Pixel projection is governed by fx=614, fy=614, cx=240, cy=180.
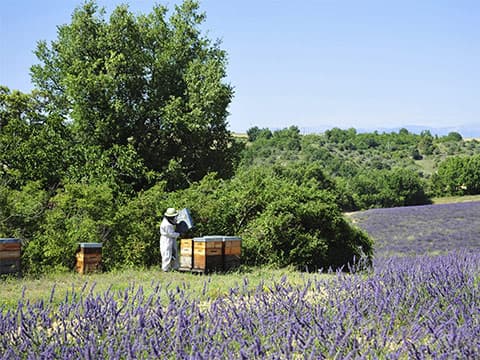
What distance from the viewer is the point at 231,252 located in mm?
10102

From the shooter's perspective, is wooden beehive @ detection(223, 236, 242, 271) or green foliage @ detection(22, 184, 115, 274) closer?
wooden beehive @ detection(223, 236, 242, 271)

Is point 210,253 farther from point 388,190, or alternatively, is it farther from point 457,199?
point 388,190

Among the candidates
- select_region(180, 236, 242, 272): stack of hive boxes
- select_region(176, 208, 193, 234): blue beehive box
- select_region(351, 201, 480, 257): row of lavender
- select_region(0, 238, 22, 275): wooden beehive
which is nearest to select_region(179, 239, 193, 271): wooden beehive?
select_region(180, 236, 242, 272): stack of hive boxes

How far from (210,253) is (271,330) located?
580 cm

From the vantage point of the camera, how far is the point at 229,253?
10.1 metres

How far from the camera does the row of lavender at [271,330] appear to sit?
137 inches

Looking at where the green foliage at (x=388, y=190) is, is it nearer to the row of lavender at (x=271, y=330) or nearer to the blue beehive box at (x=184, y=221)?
the blue beehive box at (x=184, y=221)

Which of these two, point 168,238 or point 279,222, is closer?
point 168,238

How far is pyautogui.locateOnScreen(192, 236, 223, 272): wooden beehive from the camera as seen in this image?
969cm

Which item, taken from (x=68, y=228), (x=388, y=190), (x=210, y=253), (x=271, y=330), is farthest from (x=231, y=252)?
(x=388, y=190)

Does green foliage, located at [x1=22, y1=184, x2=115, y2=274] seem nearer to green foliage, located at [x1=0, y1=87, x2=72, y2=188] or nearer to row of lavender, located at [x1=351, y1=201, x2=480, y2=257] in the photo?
green foliage, located at [x1=0, y1=87, x2=72, y2=188]

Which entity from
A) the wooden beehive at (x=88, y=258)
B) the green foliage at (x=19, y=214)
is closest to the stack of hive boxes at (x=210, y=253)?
the wooden beehive at (x=88, y=258)

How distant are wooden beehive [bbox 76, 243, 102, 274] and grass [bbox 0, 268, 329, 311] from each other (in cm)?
16

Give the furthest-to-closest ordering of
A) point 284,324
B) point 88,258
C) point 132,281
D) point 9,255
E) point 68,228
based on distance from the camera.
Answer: point 68,228 < point 88,258 < point 9,255 < point 132,281 < point 284,324
